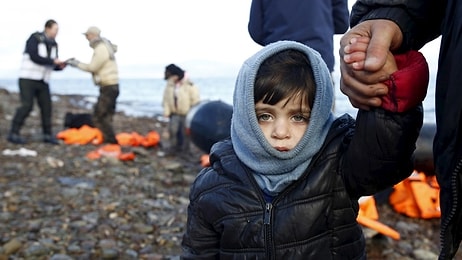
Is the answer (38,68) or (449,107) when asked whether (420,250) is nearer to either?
(449,107)

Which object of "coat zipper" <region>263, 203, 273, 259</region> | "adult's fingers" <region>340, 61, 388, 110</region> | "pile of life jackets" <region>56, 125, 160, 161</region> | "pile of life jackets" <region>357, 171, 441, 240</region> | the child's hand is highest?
the child's hand

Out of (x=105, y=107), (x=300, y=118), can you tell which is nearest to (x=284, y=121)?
(x=300, y=118)

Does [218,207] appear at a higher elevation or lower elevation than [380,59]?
lower

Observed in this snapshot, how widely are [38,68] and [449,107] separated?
878cm

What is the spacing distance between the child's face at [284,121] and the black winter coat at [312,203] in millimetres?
120

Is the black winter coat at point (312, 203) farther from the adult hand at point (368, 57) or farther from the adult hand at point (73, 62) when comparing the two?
the adult hand at point (73, 62)

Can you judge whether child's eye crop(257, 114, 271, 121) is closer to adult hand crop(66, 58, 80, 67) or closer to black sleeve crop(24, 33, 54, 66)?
black sleeve crop(24, 33, 54, 66)

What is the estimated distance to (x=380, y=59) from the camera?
1.43 meters

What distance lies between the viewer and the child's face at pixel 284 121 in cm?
200

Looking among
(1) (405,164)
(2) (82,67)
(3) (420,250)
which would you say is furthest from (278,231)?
(2) (82,67)

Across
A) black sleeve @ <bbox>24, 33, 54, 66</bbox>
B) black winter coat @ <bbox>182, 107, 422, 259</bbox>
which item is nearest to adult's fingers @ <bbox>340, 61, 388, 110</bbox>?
black winter coat @ <bbox>182, 107, 422, 259</bbox>

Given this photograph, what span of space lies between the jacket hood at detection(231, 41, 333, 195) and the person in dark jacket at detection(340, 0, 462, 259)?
34cm

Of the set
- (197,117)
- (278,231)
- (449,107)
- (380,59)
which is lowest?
(197,117)

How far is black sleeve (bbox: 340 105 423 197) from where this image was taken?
63.5 inches
